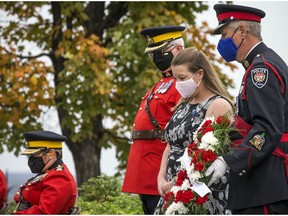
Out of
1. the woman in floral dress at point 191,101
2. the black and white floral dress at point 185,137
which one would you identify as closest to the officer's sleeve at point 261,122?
the black and white floral dress at point 185,137

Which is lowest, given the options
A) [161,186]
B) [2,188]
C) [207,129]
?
[2,188]

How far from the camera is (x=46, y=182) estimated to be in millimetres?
7613

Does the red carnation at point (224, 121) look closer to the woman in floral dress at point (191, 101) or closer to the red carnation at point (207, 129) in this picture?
the red carnation at point (207, 129)

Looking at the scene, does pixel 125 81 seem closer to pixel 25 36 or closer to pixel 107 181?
pixel 25 36

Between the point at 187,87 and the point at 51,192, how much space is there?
1742 mm

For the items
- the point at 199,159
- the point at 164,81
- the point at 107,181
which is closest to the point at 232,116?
the point at 199,159

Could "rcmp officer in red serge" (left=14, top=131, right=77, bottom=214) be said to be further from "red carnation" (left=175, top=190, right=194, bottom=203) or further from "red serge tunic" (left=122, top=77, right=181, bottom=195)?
A: "red carnation" (left=175, top=190, right=194, bottom=203)

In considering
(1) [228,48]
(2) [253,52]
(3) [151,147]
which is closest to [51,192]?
(3) [151,147]

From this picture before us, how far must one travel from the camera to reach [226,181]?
620 cm

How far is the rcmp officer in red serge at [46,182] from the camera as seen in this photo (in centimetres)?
751

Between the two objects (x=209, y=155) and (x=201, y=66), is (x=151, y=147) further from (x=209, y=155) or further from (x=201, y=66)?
(x=209, y=155)

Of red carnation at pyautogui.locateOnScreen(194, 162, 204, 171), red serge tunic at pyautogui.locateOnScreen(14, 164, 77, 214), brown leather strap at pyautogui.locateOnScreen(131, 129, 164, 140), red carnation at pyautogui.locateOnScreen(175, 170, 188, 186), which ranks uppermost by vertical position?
red carnation at pyautogui.locateOnScreen(194, 162, 204, 171)

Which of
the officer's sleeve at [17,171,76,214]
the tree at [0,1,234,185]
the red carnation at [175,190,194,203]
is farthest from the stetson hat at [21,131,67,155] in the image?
the tree at [0,1,234,185]

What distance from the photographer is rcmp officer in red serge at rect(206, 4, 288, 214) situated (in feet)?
17.5
